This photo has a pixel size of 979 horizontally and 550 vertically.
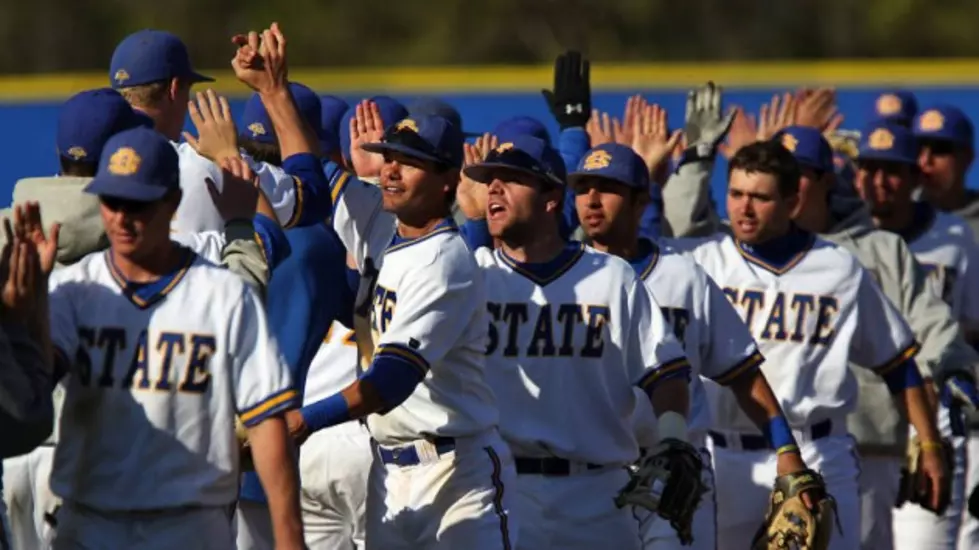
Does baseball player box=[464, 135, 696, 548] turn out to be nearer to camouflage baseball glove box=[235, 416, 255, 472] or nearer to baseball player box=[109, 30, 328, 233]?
baseball player box=[109, 30, 328, 233]

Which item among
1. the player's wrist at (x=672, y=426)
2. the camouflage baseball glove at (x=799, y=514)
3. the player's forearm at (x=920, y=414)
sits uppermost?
the player's wrist at (x=672, y=426)

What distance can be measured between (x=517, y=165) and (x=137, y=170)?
6.21 ft

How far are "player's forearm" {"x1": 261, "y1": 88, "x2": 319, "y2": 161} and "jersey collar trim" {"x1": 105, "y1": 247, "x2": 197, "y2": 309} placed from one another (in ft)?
4.86

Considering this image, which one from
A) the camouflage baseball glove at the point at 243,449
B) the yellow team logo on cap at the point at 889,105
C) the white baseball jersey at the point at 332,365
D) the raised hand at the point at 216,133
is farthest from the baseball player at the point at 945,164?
the camouflage baseball glove at the point at 243,449

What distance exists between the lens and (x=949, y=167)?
12.3m

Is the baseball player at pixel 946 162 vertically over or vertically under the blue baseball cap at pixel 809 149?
under

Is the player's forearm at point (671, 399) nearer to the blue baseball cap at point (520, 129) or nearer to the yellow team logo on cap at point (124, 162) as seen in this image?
the blue baseball cap at point (520, 129)

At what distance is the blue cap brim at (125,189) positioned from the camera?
5766mm

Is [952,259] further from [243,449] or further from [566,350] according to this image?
[243,449]

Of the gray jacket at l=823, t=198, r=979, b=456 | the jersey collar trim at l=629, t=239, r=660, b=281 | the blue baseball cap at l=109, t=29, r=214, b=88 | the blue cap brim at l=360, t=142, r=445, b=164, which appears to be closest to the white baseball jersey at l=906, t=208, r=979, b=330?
the gray jacket at l=823, t=198, r=979, b=456

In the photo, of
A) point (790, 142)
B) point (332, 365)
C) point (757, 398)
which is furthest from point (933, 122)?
point (332, 365)

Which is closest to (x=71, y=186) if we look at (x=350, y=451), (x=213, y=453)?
(x=213, y=453)

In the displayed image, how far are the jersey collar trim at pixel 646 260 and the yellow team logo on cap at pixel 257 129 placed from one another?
1.52 metres

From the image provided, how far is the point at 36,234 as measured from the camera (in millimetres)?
5691
